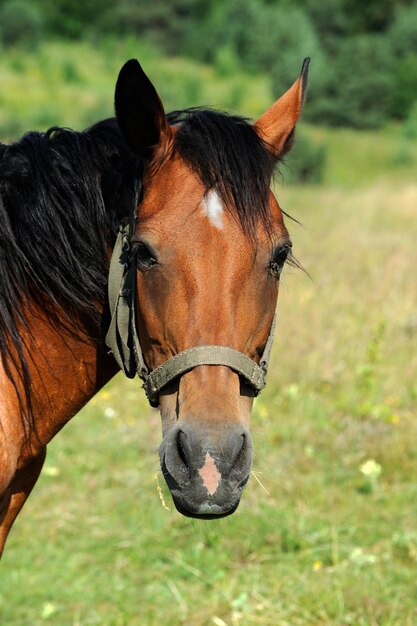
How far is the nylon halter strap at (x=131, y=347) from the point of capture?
1945mm

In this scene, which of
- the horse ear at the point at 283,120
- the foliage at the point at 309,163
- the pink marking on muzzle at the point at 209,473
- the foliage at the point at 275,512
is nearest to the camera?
the pink marking on muzzle at the point at 209,473

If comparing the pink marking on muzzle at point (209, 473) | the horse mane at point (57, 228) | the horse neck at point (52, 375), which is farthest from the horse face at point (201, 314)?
the horse neck at point (52, 375)

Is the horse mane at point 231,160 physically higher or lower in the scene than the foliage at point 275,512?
higher

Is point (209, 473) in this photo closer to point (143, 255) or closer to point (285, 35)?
point (143, 255)

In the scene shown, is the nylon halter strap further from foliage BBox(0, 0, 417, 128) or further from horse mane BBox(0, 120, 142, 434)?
foliage BBox(0, 0, 417, 128)

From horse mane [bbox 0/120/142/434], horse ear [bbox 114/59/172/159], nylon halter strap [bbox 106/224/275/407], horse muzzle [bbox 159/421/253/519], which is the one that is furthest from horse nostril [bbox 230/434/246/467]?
horse ear [bbox 114/59/172/159]

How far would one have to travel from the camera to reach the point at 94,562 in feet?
13.0

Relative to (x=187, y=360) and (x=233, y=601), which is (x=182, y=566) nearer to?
(x=233, y=601)

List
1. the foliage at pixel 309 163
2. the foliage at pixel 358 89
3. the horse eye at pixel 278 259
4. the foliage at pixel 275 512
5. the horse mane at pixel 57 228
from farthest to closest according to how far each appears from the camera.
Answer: the foliage at pixel 358 89 < the foliage at pixel 309 163 < the foliage at pixel 275 512 < the horse mane at pixel 57 228 < the horse eye at pixel 278 259

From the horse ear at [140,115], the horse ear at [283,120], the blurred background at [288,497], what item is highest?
the horse ear at [140,115]

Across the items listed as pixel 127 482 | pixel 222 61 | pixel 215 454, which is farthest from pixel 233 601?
pixel 222 61

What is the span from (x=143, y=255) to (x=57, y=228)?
332mm

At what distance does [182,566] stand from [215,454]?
216 centimetres

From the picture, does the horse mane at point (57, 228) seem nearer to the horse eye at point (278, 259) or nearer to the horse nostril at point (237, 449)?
the horse eye at point (278, 259)
